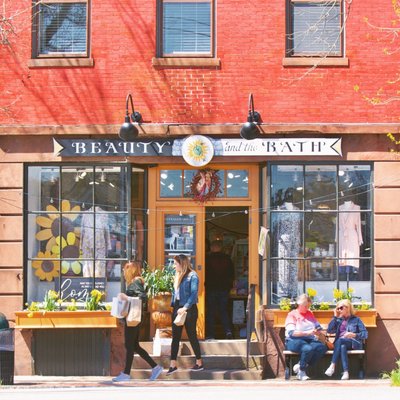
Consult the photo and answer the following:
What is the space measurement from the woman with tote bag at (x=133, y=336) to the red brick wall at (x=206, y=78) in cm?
240

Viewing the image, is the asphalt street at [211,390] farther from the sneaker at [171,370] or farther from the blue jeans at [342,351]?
the blue jeans at [342,351]

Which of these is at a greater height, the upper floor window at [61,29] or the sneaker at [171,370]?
the upper floor window at [61,29]

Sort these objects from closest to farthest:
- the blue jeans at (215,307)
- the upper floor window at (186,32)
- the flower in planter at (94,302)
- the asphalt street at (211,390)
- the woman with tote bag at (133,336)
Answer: the asphalt street at (211,390) < the woman with tote bag at (133,336) < the flower in planter at (94,302) < the upper floor window at (186,32) < the blue jeans at (215,307)

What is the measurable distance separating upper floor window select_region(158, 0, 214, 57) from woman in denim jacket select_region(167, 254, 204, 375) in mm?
3206

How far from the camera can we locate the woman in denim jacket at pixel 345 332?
57.5 feet

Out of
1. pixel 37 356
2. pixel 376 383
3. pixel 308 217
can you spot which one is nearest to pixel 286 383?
pixel 376 383

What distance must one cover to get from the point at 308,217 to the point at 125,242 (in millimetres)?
2797

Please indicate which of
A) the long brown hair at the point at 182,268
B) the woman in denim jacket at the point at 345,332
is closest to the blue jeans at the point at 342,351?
the woman in denim jacket at the point at 345,332

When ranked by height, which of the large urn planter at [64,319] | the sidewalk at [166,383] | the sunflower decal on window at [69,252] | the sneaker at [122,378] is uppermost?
the sunflower decal on window at [69,252]

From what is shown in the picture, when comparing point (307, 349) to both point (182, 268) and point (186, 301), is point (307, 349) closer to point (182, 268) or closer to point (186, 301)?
point (186, 301)

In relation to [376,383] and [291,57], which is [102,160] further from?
[376,383]

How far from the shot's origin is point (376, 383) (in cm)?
1717

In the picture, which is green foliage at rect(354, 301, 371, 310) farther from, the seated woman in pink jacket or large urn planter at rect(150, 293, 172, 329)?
large urn planter at rect(150, 293, 172, 329)

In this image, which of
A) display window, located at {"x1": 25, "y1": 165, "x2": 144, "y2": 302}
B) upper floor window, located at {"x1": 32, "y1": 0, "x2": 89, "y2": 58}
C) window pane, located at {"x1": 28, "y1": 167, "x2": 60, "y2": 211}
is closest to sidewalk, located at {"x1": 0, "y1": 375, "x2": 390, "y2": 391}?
display window, located at {"x1": 25, "y1": 165, "x2": 144, "y2": 302}
